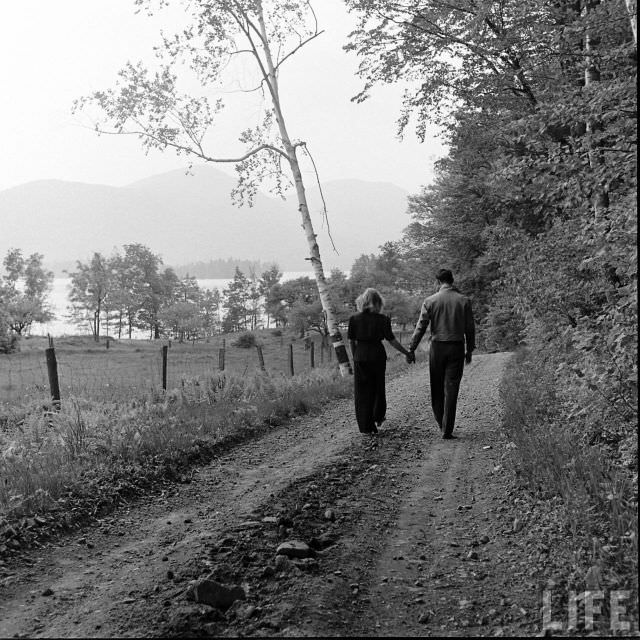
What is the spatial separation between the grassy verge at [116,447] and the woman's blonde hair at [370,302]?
8.90ft

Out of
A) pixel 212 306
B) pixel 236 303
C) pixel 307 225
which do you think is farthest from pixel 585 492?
pixel 212 306

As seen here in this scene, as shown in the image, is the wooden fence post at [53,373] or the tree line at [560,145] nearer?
the tree line at [560,145]

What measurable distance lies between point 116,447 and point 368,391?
146 inches

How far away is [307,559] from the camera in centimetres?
380

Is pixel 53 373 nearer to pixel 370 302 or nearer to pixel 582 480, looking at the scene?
pixel 370 302

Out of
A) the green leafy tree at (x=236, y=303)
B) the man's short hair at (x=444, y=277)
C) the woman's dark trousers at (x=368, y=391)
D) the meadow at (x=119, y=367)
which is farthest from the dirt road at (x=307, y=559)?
the green leafy tree at (x=236, y=303)

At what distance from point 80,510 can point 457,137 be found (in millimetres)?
12328

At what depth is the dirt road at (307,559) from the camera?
3100 mm

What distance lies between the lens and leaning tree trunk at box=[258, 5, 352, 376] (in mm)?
17172

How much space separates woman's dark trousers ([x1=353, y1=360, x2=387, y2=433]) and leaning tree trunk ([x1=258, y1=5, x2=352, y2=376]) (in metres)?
8.32

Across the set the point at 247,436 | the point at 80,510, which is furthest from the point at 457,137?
the point at 80,510

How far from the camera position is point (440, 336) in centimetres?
830

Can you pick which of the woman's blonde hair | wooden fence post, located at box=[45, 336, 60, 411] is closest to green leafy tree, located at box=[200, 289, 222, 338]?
wooden fence post, located at box=[45, 336, 60, 411]

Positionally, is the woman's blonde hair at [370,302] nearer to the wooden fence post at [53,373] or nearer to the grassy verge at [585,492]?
the grassy verge at [585,492]
